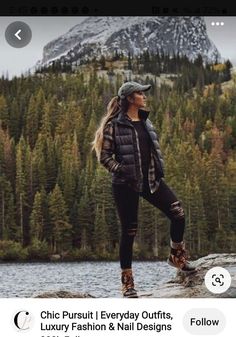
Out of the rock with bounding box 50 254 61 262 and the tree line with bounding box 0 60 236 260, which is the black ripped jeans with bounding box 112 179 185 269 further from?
the rock with bounding box 50 254 61 262

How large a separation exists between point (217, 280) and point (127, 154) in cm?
68

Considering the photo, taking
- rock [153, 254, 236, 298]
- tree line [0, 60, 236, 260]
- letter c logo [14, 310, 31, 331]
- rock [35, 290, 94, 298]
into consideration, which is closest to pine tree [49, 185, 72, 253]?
tree line [0, 60, 236, 260]

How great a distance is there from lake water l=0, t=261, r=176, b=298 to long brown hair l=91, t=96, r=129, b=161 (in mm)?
516

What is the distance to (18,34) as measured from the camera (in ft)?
13.9

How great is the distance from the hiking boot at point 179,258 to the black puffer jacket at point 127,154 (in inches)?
11.6

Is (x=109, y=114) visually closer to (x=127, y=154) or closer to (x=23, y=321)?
(x=127, y=154)

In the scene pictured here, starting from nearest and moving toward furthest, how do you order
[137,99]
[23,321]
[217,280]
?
[23,321]
[217,280]
[137,99]

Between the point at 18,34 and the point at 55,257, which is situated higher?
the point at 18,34

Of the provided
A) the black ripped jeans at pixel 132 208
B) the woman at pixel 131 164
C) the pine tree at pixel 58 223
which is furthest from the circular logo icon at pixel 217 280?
the pine tree at pixel 58 223

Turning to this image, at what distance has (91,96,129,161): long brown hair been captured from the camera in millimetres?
4309

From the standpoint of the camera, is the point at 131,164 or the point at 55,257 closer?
the point at 131,164

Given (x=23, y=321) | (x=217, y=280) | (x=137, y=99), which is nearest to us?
(x=23, y=321)

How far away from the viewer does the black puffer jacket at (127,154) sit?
167 inches

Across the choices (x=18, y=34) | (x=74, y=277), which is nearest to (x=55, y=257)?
(x=74, y=277)
